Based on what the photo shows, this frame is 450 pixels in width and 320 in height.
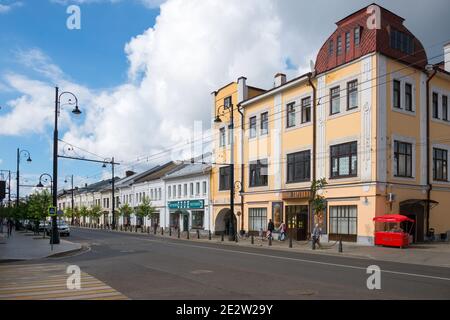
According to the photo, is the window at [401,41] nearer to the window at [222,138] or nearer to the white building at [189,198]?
the window at [222,138]

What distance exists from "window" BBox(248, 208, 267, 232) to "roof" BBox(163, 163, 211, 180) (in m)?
9.40

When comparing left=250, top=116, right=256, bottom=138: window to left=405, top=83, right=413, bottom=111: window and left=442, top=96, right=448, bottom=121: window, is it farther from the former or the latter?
left=442, top=96, right=448, bottom=121: window

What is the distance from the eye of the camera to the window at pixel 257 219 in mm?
38703

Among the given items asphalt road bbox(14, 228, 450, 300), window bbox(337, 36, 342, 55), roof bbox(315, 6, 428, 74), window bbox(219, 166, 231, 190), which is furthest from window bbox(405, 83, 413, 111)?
window bbox(219, 166, 231, 190)

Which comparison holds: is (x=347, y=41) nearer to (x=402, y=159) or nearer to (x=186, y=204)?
(x=402, y=159)

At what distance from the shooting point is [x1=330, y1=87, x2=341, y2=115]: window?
103 ft

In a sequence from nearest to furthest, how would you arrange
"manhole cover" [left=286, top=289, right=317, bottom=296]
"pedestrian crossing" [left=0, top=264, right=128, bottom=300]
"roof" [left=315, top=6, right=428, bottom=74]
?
"pedestrian crossing" [left=0, top=264, right=128, bottom=300]
"manhole cover" [left=286, top=289, right=317, bottom=296]
"roof" [left=315, top=6, right=428, bottom=74]

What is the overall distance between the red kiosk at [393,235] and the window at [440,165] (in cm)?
762

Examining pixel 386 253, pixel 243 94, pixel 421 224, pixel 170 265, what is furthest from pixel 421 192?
pixel 170 265

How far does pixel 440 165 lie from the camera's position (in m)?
33.0

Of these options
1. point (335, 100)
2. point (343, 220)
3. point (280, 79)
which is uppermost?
point (280, 79)

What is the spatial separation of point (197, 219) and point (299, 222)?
19.0 metres

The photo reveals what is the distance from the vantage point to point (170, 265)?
1680 cm

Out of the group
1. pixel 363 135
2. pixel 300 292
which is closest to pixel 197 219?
pixel 363 135
